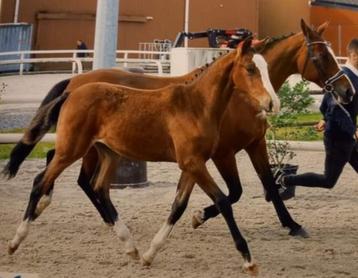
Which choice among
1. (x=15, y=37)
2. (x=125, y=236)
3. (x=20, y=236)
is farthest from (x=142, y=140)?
(x=15, y=37)

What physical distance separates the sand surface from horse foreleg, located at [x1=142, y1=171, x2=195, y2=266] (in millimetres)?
138

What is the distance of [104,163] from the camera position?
696cm

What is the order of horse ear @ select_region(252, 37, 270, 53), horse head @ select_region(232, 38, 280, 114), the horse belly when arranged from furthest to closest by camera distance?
1. horse ear @ select_region(252, 37, 270, 53)
2. the horse belly
3. horse head @ select_region(232, 38, 280, 114)

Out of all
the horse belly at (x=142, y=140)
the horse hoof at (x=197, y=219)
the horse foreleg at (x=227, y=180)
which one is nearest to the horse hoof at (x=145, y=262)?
the horse belly at (x=142, y=140)

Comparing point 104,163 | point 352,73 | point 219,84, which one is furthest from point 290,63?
point 104,163

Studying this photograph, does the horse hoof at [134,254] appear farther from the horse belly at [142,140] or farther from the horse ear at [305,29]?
the horse ear at [305,29]

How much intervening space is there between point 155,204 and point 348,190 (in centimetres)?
289

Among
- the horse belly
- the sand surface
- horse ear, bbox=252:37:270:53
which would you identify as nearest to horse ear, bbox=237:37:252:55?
horse ear, bbox=252:37:270:53

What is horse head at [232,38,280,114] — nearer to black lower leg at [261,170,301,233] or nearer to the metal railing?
black lower leg at [261,170,301,233]

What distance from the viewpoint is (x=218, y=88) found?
602 centimetres

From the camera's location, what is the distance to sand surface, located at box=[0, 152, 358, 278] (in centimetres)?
593

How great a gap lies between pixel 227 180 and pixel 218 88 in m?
1.44

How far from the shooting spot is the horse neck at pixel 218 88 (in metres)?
5.99

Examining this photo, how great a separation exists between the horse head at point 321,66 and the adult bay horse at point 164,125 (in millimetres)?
1458
